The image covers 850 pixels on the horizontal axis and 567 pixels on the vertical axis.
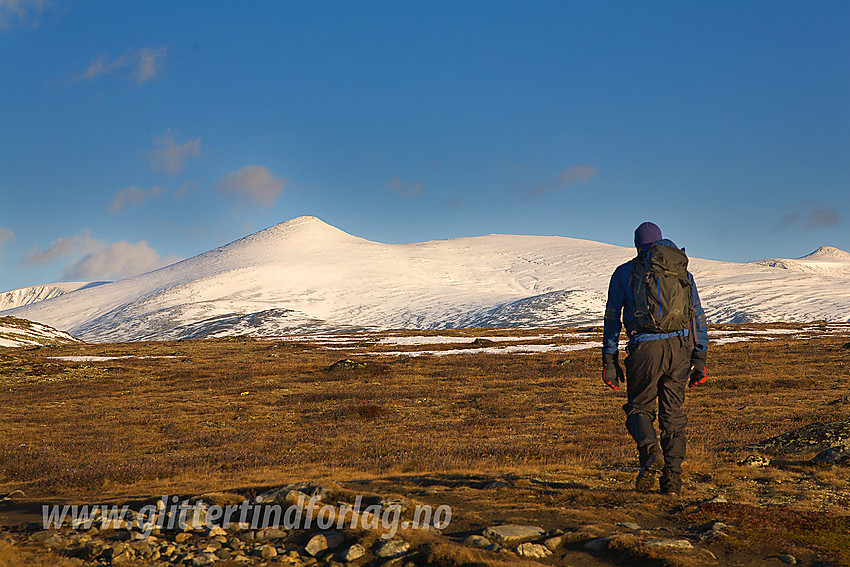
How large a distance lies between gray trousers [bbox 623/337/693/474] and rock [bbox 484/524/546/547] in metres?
2.44

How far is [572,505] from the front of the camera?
27.5 ft

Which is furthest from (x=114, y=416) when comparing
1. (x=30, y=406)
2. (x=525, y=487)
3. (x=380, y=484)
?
(x=525, y=487)

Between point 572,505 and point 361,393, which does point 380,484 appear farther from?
point 361,393

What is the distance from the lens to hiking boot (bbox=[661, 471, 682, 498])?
339 inches

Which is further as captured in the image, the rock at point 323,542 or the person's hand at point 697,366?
the person's hand at point 697,366

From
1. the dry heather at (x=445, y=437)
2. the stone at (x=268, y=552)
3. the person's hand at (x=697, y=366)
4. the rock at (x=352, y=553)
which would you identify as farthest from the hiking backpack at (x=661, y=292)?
the stone at (x=268, y=552)

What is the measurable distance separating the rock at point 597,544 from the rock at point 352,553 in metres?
2.34

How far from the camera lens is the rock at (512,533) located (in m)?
6.75

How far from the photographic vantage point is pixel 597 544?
256 inches

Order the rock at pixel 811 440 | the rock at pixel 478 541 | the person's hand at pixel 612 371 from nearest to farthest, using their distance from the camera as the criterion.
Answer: the rock at pixel 478 541
the person's hand at pixel 612 371
the rock at pixel 811 440

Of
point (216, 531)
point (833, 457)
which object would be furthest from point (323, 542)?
point (833, 457)

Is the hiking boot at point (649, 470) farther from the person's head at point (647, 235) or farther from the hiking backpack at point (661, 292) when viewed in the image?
the person's head at point (647, 235)

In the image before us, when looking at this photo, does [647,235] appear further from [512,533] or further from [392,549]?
[392,549]

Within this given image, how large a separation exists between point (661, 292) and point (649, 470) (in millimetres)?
2532
